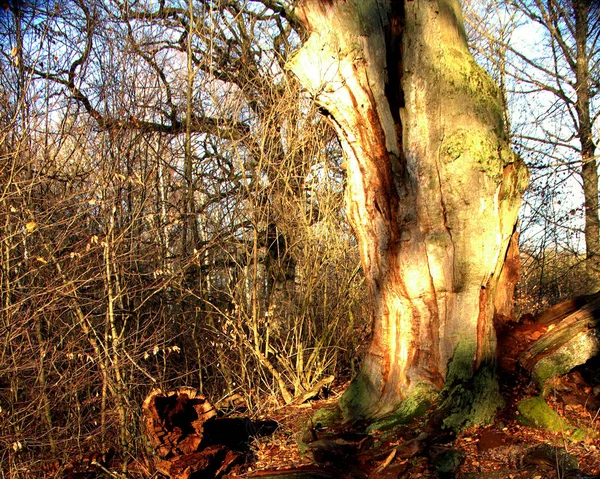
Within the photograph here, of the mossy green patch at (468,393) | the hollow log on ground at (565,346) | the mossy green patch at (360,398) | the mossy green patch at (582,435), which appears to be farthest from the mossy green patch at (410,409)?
the mossy green patch at (582,435)

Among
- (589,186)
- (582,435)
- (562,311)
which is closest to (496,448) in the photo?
(582,435)

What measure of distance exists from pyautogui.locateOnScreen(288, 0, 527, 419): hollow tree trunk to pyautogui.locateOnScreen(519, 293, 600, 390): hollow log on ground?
0.32 metres

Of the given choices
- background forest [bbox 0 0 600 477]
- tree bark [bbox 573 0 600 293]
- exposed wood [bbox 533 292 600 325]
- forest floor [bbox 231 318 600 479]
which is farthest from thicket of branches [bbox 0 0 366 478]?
tree bark [bbox 573 0 600 293]

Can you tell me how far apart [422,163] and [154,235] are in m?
4.14

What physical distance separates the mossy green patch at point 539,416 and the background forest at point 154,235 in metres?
2.37

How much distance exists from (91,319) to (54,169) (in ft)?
5.70

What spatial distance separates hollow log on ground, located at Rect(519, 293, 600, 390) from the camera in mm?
3779

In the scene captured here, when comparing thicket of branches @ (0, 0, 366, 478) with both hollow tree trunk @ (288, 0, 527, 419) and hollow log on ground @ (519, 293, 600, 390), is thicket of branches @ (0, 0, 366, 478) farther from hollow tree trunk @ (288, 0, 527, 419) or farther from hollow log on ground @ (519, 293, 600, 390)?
hollow log on ground @ (519, 293, 600, 390)

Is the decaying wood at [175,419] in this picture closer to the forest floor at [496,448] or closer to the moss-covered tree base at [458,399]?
the forest floor at [496,448]

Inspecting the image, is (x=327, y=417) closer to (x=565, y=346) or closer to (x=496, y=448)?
(x=496, y=448)

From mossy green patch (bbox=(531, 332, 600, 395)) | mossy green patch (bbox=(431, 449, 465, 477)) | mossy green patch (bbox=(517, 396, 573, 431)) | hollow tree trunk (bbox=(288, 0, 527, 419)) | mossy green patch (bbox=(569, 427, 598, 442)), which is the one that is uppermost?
hollow tree trunk (bbox=(288, 0, 527, 419))

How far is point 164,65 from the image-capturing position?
29.2ft

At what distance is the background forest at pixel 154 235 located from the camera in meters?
5.18

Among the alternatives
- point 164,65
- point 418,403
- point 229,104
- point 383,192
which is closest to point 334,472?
point 418,403
